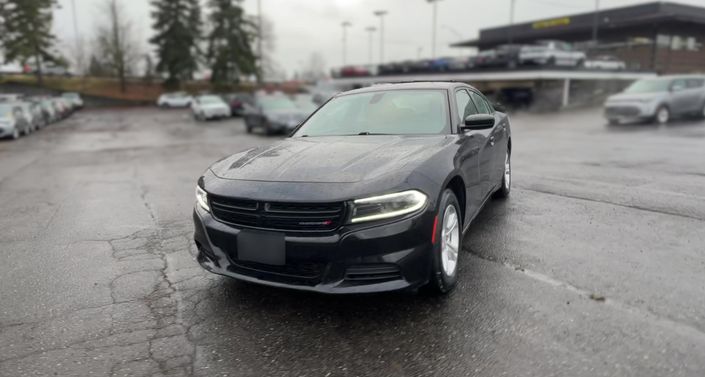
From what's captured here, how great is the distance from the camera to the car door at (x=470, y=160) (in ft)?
13.4

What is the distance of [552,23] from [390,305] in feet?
181

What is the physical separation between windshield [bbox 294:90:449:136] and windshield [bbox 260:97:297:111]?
1511 centimetres

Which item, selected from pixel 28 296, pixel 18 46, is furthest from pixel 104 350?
pixel 18 46

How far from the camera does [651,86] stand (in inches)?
696

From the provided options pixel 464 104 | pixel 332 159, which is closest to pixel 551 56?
pixel 464 104

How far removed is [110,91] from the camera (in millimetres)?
62156

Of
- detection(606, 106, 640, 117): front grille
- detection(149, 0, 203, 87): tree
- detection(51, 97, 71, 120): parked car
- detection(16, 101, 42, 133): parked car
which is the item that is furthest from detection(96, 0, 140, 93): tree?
detection(606, 106, 640, 117): front grille

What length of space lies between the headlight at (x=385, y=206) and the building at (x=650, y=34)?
44043 millimetres

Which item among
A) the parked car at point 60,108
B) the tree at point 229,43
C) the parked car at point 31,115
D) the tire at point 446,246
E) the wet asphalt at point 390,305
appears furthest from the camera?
the tree at point 229,43

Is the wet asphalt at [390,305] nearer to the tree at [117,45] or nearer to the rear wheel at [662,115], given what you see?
the rear wheel at [662,115]

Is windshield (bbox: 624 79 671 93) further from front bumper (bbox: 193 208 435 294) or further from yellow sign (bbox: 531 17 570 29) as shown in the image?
yellow sign (bbox: 531 17 570 29)

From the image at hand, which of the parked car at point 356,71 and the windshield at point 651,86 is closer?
the windshield at point 651,86

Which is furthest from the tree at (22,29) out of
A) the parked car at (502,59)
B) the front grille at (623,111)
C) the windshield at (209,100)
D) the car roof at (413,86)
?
the car roof at (413,86)

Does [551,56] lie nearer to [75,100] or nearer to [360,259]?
[360,259]
